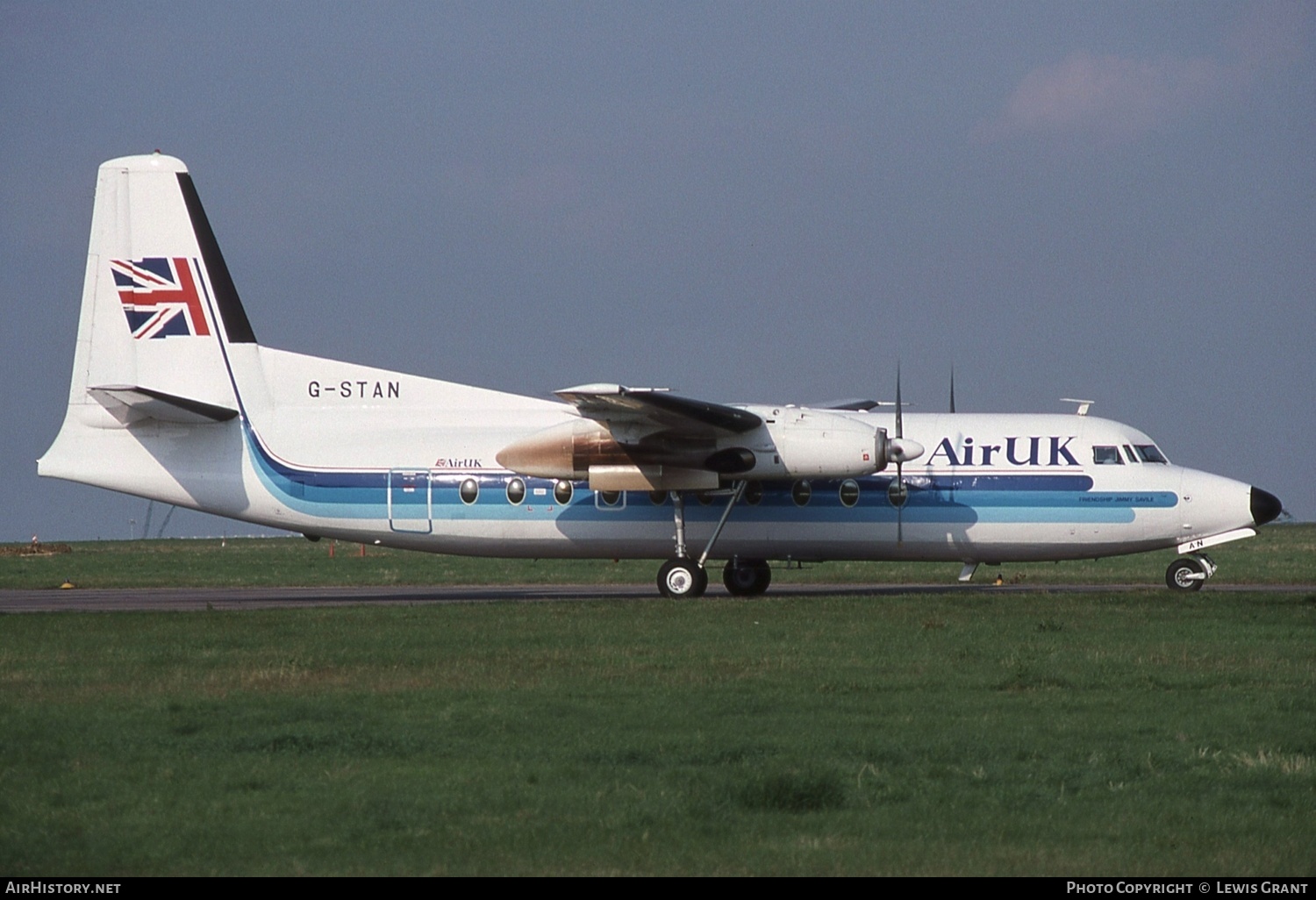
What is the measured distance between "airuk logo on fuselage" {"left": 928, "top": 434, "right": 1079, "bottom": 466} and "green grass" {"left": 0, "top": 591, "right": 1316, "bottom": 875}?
19.7 ft

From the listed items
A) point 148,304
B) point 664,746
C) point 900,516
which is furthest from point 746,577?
point 664,746

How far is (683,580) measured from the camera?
2447 centimetres

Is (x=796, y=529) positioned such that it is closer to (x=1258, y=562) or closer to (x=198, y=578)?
(x=198, y=578)

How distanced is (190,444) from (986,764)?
18.5m

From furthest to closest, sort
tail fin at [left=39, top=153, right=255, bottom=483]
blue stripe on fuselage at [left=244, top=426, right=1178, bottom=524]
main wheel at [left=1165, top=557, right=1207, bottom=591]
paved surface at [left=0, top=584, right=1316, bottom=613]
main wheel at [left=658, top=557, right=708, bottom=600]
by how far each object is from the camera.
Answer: tail fin at [left=39, top=153, right=255, bottom=483], main wheel at [left=1165, top=557, right=1207, bottom=591], paved surface at [left=0, top=584, right=1316, bottom=613], blue stripe on fuselage at [left=244, top=426, right=1178, bottom=524], main wheel at [left=658, top=557, right=708, bottom=600]

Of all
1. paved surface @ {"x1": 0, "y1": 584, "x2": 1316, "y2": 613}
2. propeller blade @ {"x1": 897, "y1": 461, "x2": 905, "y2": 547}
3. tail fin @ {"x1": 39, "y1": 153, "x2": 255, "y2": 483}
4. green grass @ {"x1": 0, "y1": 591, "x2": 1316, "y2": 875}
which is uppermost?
tail fin @ {"x1": 39, "y1": 153, "x2": 255, "y2": 483}

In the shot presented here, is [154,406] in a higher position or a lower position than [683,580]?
higher

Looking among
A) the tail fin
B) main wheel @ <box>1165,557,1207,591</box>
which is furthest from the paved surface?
the tail fin

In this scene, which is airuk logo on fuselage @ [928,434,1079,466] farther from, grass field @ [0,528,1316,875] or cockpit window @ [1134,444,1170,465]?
grass field @ [0,528,1316,875]

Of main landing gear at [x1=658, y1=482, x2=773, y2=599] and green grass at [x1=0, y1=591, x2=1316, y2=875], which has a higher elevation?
main landing gear at [x1=658, y1=482, x2=773, y2=599]

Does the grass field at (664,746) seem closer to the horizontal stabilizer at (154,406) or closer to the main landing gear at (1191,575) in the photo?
the horizontal stabilizer at (154,406)

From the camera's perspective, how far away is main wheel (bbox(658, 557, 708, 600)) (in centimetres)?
2442

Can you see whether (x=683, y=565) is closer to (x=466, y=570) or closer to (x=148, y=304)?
(x=148, y=304)

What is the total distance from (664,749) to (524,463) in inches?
537
